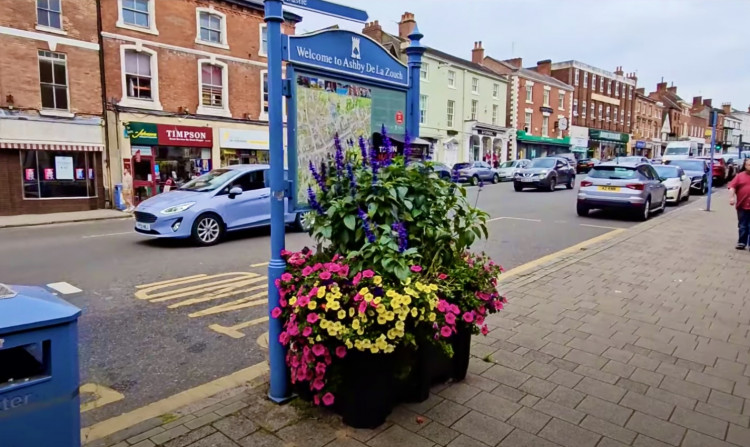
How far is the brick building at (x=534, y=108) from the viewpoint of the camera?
45219mm

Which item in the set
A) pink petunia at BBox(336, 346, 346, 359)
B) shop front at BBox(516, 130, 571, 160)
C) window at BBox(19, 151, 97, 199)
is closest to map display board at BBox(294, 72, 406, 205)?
pink petunia at BBox(336, 346, 346, 359)

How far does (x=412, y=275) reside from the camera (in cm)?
311

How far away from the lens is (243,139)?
22984 mm

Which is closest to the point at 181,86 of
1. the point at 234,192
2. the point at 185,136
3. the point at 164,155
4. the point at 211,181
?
the point at 185,136

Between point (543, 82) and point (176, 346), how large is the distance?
161 ft

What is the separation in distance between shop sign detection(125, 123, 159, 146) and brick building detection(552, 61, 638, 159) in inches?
1778

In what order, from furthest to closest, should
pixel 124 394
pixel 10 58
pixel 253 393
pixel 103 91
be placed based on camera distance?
pixel 103 91 → pixel 10 58 → pixel 124 394 → pixel 253 393

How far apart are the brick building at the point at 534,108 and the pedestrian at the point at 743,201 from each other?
36.8 meters

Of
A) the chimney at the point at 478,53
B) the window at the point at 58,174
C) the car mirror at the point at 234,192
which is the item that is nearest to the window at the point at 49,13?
the window at the point at 58,174

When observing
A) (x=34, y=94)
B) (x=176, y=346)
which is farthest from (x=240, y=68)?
(x=176, y=346)

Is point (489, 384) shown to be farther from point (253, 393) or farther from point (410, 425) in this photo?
point (253, 393)

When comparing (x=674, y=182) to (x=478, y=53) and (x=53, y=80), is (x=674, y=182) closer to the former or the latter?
(x=53, y=80)

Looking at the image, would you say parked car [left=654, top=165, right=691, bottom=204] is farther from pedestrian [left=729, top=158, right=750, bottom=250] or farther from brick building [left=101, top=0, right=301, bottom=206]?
brick building [left=101, top=0, right=301, bottom=206]

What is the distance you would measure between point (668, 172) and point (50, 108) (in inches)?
878
